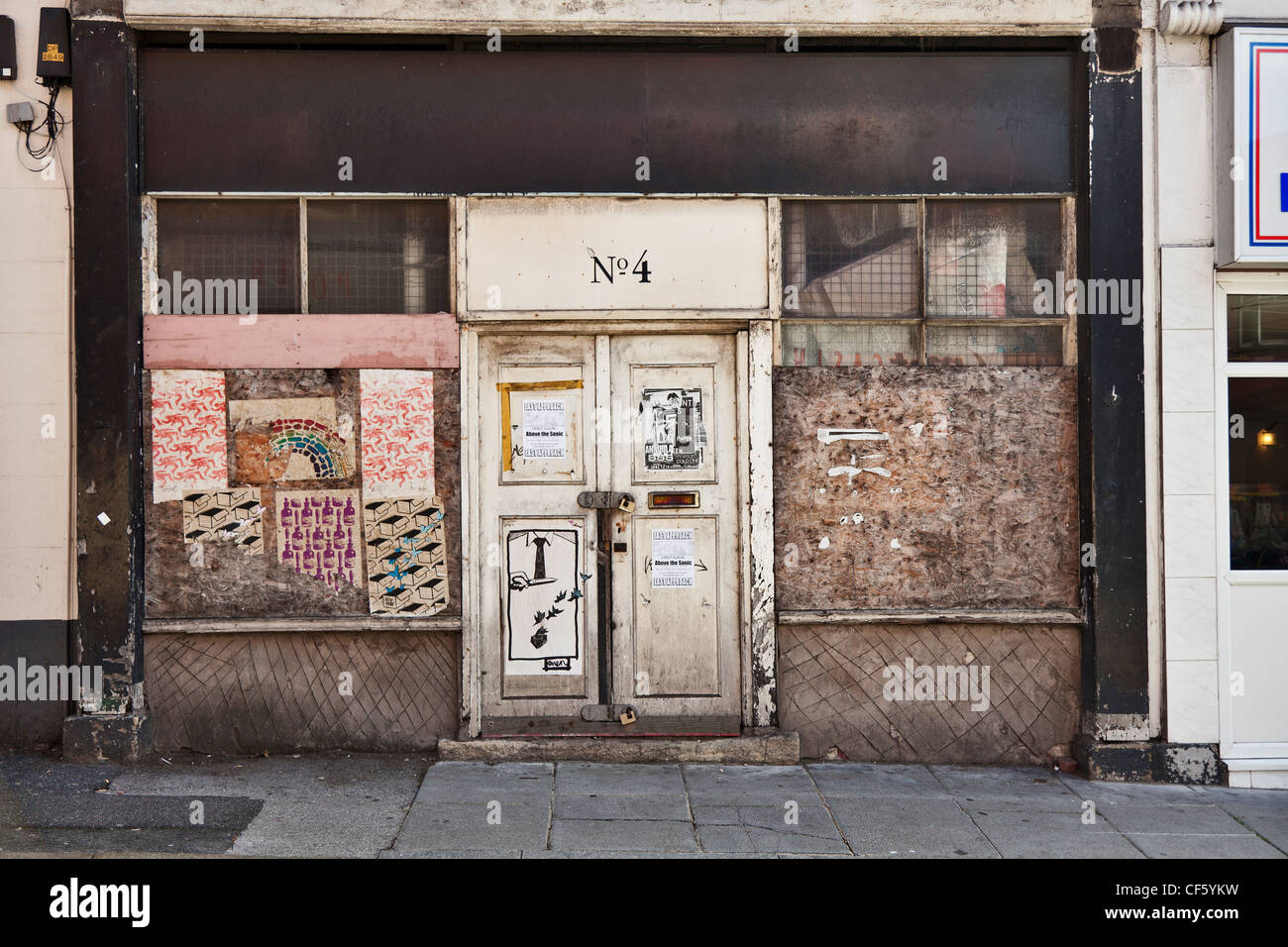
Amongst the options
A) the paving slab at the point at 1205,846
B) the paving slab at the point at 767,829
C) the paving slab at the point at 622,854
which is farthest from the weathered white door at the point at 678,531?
the paving slab at the point at 1205,846

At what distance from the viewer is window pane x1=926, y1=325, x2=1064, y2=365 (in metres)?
6.22

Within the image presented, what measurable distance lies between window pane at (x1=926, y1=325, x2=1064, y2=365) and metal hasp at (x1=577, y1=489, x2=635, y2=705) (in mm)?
2143

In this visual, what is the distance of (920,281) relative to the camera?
6.19 metres

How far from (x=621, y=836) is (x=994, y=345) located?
371cm

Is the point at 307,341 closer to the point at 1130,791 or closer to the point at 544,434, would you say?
the point at 544,434

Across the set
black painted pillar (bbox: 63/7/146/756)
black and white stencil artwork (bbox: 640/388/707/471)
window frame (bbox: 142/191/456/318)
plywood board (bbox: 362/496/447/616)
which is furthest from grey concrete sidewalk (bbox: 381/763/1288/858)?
window frame (bbox: 142/191/456/318)

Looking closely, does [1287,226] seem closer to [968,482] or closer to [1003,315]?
[1003,315]

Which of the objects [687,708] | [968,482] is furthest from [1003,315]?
[687,708]

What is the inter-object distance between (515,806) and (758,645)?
176 cm

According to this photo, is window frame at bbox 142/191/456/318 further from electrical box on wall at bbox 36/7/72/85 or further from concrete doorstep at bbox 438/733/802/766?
concrete doorstep at bbox 438/733/802/766

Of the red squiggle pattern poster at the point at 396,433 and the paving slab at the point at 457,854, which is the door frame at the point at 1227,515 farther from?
the red squiggle pattern poster at the point at 396,433

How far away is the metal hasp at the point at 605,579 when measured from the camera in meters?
6.16

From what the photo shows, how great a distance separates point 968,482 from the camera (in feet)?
20.2

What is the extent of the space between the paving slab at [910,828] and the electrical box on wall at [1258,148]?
3.64 meters
